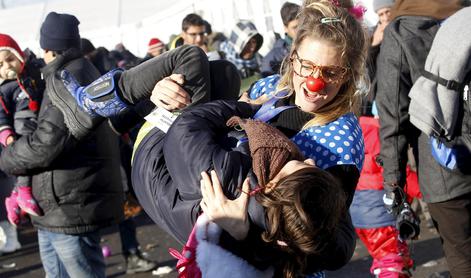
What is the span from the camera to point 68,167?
3.94 m

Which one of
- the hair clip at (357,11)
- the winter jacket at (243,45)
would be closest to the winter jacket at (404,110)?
the hair clip at (357,11)

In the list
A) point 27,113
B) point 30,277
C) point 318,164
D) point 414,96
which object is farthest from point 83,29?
point 318,164

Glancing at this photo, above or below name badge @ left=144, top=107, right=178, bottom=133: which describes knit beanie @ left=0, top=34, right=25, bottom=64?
below

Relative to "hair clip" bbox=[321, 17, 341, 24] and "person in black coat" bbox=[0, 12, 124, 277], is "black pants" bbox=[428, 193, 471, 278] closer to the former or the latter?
"hair clip" bbox=[321, 17, 341, 24]

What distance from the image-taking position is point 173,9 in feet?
49.3

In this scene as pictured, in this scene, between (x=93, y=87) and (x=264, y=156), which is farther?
(x=93, y=87)

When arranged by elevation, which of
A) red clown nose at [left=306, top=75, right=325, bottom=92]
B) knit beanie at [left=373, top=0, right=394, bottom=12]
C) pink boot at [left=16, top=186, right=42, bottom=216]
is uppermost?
red clown nose at [left=306, top=75, right=325, bottom=92]

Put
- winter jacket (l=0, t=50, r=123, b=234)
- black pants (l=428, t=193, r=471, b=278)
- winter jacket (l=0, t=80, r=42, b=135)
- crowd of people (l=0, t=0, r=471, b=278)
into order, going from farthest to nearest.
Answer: winter jacket (l=0, t=80, r=42, b=135)
winter jacket (l=0, t=50, r=123, b=234)
black pants (l=428, t=193, r=471, b=278)
crowd of people (l=0, t=0, r=471, b=278)

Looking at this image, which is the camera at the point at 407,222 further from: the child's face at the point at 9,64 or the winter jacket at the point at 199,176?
the child's face at the point at 9,64

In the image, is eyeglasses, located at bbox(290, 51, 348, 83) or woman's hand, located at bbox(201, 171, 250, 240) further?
eyeglasses, located at bbox(290, 51, 348, 83)

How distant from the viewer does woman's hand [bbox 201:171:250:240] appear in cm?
188

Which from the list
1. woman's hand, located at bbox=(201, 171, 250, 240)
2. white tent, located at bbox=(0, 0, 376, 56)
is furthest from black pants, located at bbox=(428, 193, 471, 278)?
white tent, located at bbox=(0, 0, 376, 56)

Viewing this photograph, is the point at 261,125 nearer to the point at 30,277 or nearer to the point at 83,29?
the point at 30,277

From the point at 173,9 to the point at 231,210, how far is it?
1354 cm
